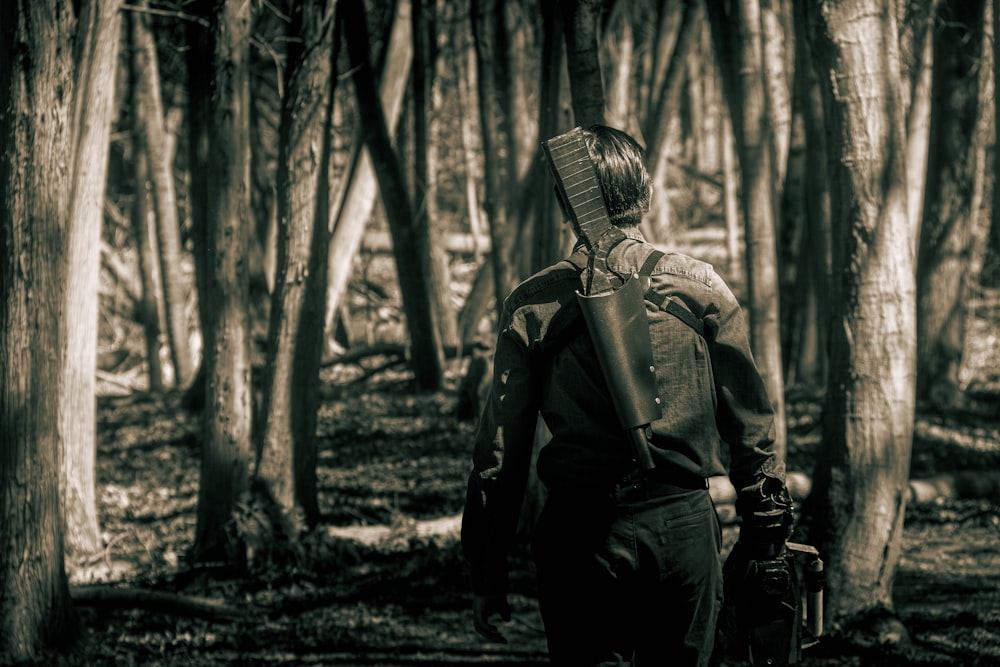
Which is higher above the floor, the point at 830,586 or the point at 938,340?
the point at 938,340

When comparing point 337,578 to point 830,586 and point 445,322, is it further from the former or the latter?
point 445,322

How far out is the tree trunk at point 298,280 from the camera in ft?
24.8

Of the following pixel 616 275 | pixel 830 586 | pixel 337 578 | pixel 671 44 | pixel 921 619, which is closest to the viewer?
pixel 616 275

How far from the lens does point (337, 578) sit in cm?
747

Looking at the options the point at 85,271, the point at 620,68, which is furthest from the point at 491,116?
the point at 85,271

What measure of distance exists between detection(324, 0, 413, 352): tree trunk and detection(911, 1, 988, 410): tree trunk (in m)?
6.29

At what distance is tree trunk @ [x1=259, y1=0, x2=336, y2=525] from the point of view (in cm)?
755

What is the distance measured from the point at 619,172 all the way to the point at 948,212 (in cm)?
1034

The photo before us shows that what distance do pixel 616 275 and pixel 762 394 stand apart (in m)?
0.54

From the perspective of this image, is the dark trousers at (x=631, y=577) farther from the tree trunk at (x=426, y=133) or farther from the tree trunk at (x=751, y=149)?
the tree trunk at (x=426, y=133)

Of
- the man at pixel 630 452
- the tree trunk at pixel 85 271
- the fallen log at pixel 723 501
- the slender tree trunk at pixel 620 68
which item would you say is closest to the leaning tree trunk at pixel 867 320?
the fallen log at pixel 723 501

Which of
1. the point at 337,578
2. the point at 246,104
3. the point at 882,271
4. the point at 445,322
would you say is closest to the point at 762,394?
the point at 882,271

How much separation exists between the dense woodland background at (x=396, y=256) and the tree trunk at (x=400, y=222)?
40 mm

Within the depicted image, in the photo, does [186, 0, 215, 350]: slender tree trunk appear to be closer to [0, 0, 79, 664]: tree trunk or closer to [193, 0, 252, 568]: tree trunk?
[193, 0, 252, 568]: tree trunk
